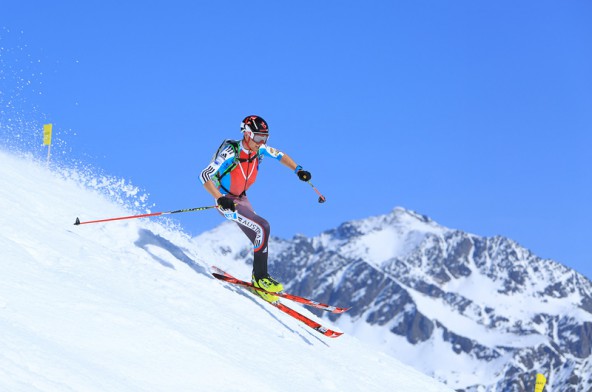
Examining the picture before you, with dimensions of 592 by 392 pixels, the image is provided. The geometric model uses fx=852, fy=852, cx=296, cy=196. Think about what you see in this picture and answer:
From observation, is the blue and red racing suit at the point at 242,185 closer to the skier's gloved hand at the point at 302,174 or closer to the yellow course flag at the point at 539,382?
the skier's gloved hand at the point at 302,174

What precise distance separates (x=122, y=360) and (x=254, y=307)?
16.0ft

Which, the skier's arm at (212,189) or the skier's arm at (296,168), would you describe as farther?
the skier's arm at (296,168)

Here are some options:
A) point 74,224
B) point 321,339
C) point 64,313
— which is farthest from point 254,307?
point 64,313

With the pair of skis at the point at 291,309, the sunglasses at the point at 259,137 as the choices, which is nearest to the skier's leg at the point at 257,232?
the pair of skis at the point at 291,309

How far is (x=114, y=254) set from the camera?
1033 centimetres

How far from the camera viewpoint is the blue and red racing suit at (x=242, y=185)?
12289mm

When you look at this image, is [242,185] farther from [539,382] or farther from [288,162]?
[539,382]

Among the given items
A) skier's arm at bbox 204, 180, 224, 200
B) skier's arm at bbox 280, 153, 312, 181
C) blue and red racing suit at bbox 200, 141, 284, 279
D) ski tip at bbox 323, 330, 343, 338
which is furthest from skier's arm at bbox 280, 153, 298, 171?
ski tip at bbox 323, 330, 343, 338


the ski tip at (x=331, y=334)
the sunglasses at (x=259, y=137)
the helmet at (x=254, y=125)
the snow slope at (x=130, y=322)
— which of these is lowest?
the snow slope at (x=130, y=322)

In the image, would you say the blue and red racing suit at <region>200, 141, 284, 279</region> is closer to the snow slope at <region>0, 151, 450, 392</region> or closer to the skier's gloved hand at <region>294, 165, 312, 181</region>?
the snow slope at <region>0, 151, 450, 392</region>

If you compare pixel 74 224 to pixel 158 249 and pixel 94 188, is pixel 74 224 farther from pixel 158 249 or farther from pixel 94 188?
pixel 94 188

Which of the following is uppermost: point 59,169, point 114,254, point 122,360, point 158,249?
point 59,169

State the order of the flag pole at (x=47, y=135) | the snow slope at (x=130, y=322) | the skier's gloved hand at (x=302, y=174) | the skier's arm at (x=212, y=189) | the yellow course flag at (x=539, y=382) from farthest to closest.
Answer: the flag pole at (x=47, y=135)
the skier's gloved hand at (x=302, y=174)
the skier's arm at (x=212, y=189)
the yellow course flag at (x=539, y=382)
the snow slope at (x=130, y=322)

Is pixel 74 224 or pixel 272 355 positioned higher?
pixel 74 224
